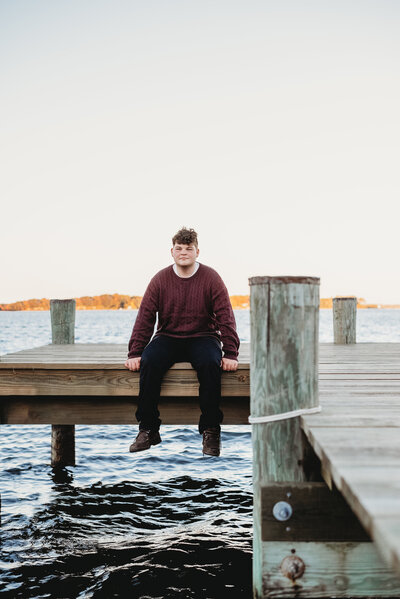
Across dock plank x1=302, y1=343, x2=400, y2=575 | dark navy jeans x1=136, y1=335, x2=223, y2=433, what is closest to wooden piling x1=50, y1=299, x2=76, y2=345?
dark navy jeans x1=136, y1=335, x2=223, y2=433

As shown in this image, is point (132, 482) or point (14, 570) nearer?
point (14, 570)

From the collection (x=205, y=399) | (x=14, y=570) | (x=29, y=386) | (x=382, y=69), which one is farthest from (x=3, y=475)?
(x=382, y=69)

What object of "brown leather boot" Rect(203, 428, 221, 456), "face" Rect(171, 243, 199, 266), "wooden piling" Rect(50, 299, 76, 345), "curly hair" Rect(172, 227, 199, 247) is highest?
"curly hair" Rect(172, 227, 199, 247)

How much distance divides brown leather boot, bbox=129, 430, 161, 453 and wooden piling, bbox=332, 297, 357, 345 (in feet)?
15.5

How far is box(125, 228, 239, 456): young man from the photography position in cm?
441

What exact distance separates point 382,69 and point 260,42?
5.60 meters

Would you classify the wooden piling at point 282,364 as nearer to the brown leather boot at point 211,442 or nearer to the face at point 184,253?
the brown leather boot at point 211,442

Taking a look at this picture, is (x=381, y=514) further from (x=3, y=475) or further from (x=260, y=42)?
(x=260, y=42)

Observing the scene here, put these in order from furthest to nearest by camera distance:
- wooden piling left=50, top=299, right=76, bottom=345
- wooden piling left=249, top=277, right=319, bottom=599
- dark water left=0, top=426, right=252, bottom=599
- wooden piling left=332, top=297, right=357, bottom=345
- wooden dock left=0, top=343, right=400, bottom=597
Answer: wooden piling left=332, top=297, right=357, bottom=345 < wooden piling left=50, top=299, right=76, bottom=345 < dark water left=0, top=426, right=252, bottom=599 < wooden piling left=249, top=277, right=319, bottom=599 < wooden dock left=0, top=343, right=400, bottom=597

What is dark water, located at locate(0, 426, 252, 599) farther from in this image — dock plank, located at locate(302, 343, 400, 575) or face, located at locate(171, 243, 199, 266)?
face, located at locate(171, 243, 199, 266)

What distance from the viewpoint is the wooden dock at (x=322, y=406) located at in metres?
1.80

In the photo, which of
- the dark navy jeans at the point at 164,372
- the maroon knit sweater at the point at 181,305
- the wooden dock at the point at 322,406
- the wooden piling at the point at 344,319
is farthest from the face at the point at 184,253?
the wooden piling at the point at 344,319

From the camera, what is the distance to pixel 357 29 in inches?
938

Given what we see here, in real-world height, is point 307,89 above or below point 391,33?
below
